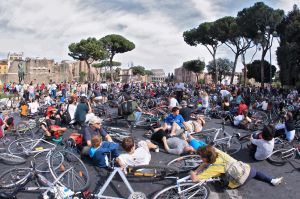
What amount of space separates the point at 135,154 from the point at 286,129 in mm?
4195

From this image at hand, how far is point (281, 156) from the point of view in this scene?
22.8ft

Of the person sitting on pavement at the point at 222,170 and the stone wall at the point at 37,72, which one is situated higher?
the stone wall at the point at 37,72

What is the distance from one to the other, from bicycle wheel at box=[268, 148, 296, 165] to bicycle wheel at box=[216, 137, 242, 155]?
2.40 ft

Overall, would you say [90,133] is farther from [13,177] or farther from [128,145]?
[13,177]

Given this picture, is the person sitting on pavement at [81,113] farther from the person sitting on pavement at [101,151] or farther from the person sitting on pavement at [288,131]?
the person sitting on pavement at [288,131]

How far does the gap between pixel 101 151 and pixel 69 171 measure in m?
1.06

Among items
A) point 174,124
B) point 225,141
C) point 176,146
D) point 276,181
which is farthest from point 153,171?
point 174,124

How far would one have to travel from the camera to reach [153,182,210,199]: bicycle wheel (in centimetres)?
466

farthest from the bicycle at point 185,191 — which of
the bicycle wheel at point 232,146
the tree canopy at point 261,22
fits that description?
the tree canopy at point 261,22

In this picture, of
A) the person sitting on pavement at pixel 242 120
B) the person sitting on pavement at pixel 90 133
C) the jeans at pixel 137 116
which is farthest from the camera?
the person sitting on pavement at pixel 242 120

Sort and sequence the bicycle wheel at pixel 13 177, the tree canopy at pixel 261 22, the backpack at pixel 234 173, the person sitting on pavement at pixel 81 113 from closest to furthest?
the bicycle wheel at pixel 13 177, the backpack at pixel 234 173, the person sitting on pavement at pixel 81 113, the tree canopy at pixel 261 22

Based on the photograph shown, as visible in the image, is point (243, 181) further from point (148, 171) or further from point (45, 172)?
point (45, 172)

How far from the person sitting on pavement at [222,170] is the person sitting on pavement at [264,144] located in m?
1.13

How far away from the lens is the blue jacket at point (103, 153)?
5.97 meters
